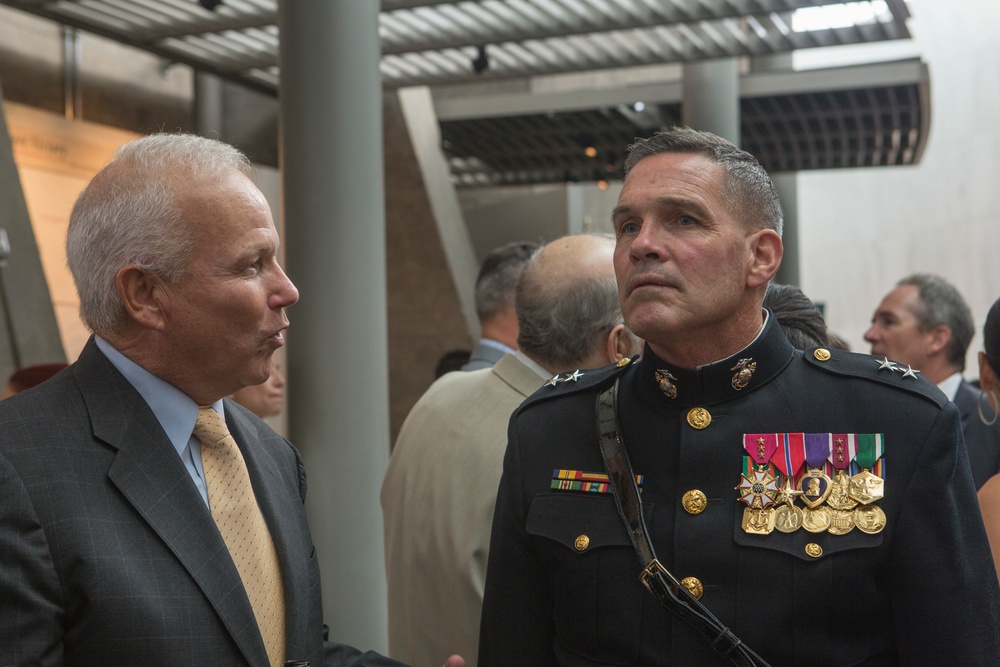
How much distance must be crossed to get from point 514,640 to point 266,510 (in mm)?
614

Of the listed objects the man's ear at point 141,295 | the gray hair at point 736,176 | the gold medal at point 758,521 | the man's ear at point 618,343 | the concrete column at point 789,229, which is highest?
the concrete column at point 789,229

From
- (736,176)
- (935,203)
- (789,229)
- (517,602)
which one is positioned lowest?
(517,602)

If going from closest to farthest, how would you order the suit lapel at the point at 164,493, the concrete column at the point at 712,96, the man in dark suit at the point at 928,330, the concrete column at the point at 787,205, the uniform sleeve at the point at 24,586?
the uniform sleeve at the point at 24,586
the suit lapel at the point at 164,493
the man in dark suit at the point at 928,330
the concrete column at the point at 712,96
the concrete column at the point at 787,205

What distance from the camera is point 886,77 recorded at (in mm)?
10078

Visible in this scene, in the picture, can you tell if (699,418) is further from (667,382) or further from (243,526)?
(243,526)

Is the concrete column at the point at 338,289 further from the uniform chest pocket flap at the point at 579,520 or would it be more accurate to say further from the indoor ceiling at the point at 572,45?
the uniform chest pocket flap at the point at 579,520

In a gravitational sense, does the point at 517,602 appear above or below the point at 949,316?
below

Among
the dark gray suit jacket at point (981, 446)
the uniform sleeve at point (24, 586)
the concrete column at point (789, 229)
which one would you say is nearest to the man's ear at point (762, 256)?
the uniform sleeve at point (24, 586)

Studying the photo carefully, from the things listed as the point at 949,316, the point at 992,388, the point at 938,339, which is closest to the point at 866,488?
the point at 992,388

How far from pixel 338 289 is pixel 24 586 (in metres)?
4.02

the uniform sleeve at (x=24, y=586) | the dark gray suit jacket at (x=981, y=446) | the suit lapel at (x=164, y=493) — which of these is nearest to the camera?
the uniform sleeve at (x=24, y=586)

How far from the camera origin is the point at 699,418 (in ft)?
7.54

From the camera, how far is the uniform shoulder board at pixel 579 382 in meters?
2.54

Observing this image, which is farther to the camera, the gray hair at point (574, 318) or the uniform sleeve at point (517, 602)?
the gray hair at point (574, 318)
